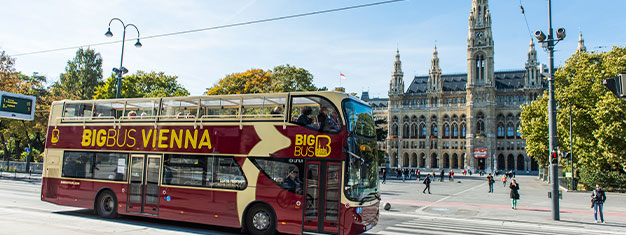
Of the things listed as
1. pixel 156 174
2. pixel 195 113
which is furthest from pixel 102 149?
pixel 195 113

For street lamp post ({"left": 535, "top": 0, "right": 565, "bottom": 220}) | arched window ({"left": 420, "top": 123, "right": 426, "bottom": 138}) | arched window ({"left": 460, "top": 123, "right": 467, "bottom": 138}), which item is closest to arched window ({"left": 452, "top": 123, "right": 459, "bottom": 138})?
arched window ({"left": 460, "top": 123, "right": 467, "bottom": 138})

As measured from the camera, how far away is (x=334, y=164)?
10086 mm

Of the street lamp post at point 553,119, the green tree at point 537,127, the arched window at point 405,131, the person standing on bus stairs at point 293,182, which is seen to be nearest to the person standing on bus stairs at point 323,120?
the person standing on bus stairs at point 293,182

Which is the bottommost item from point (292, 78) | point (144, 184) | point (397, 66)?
point (144, 184)

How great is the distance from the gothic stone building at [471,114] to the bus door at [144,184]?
88.6 meters

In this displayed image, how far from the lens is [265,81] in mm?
51406

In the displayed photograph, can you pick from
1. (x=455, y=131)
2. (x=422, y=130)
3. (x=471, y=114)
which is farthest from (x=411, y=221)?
(x=422, y=130)

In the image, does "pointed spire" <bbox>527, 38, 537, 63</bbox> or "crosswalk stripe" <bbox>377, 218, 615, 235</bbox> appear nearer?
"crosswalk stripe" <bbox>377, 218, 615, 235</bbox>

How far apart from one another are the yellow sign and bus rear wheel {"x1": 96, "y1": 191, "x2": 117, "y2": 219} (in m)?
6.84

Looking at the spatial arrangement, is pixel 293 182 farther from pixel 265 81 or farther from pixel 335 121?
pixel 265 81

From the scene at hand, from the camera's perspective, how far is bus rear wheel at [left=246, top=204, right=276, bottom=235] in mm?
10680

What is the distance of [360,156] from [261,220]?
10.4ft

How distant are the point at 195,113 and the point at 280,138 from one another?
3135 mm

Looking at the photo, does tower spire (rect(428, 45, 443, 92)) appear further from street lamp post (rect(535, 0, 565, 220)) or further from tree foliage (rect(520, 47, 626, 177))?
street lamp post (rect(535, 0, 565, 220))
